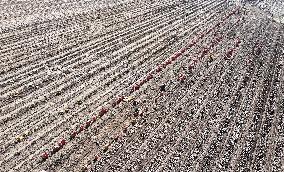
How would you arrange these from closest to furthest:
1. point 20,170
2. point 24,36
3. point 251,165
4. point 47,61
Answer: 1. point 20,170
2. point 251,165
3. point 47,61
4. point 24,36

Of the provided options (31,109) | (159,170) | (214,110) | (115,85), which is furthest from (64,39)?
(159,170)

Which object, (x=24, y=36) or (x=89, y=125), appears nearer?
(x=89, y=125)

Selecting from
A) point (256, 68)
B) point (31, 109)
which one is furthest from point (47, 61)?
point (256, 68)

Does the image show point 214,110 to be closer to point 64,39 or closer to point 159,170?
point 159,170

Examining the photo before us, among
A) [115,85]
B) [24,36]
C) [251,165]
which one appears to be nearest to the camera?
[251,165]

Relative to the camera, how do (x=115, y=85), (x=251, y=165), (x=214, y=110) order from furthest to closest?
(x=115, y=85) < (x=214, y=110) < (x=251, y=165)

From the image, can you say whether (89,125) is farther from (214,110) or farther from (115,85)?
(214,110)
